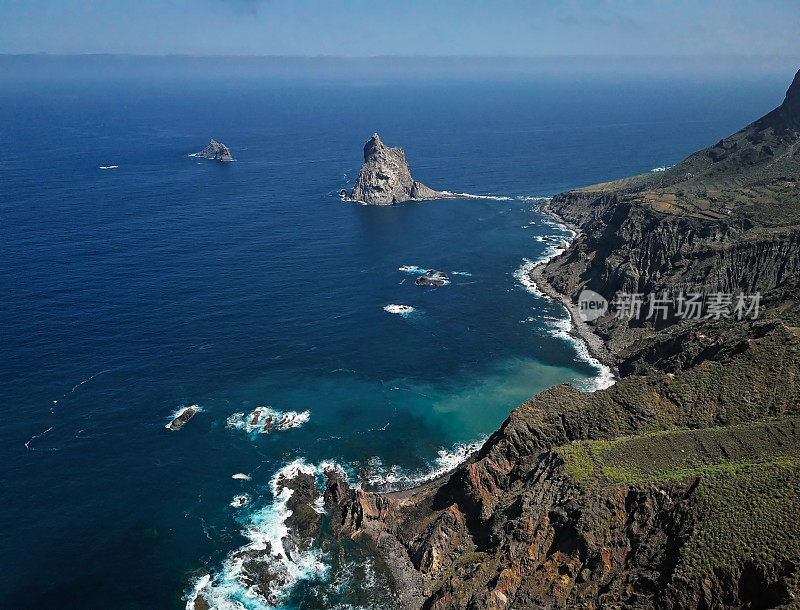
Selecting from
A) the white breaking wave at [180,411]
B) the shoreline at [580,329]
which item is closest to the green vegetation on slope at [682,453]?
the shoreline at [580,329]

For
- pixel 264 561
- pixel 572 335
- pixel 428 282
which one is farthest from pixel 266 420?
pixel 428 282

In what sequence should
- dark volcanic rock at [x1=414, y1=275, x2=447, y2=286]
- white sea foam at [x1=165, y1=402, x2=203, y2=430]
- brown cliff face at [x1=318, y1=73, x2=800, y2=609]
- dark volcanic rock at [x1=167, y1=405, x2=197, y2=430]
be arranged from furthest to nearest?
1. dark volcanic rock at [x1=414, y1=275, x2=447, y2=286]
2. white sea foam at [x1=165, y1=402, x2=203, y2=430]
3. dark volcanic rock at [x1=167, y1=405, x2=197, y2=430]
4. brown cliff face at [x1=318, y1=73, x2=800, y2=609]

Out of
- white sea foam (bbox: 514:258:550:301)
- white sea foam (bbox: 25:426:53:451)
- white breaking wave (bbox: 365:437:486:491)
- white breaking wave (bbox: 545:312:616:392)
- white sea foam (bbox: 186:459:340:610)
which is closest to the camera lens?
white sea foam (bbox: 186:459:340:610)

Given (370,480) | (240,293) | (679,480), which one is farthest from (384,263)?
(679,480)

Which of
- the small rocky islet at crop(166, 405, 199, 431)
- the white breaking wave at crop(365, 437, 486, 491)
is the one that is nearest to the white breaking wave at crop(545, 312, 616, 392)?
the white breaking wave at crop(365, 437, 486, 491)

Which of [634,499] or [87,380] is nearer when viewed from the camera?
[634,499]

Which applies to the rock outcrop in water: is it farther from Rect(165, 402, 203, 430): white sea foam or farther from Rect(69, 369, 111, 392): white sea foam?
Rect(69, 369, 111, 392): white sea foam

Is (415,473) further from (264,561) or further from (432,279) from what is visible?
(432,279)
